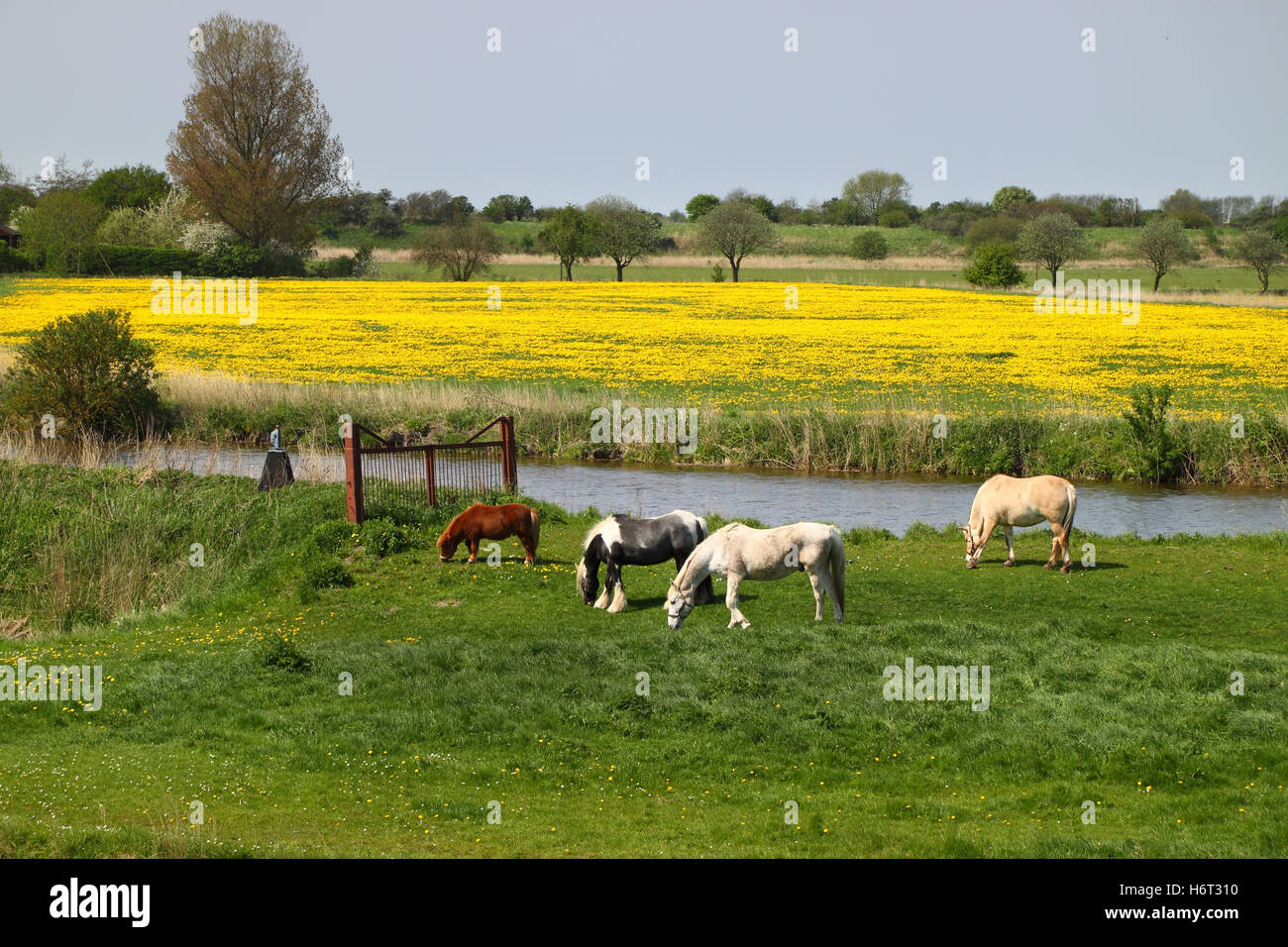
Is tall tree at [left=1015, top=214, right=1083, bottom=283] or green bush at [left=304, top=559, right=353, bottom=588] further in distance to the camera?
tall tree at [left=1015, top=214, right=1083, bottom=283]

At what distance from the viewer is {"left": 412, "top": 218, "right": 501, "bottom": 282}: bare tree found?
96.2 metres

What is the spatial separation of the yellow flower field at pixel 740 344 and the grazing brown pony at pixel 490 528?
68.7 feet

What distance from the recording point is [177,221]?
341 feet

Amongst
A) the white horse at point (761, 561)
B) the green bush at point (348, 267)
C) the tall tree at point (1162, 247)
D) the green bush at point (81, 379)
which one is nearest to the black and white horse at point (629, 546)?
the white horse at point (761, 561)

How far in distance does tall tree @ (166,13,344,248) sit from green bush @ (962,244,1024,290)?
5770 centimetres

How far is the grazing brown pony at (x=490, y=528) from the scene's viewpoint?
→ 2002cm

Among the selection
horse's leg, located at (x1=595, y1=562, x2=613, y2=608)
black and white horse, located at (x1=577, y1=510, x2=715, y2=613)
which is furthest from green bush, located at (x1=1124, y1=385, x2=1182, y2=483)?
horse's leg, located at (x1=595, y1=562, x2=613, y2=608)

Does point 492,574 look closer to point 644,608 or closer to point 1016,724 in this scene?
point 644,608

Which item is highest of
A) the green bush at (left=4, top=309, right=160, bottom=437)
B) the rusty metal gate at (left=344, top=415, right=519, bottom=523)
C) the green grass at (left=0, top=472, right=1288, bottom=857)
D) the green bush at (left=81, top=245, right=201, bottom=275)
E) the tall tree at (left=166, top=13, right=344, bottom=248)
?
the tall tree at (left=166, top=13, right=344, bottom=248)

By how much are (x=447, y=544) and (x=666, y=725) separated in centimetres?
840

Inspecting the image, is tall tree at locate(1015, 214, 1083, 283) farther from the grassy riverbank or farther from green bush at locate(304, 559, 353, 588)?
green bush at locate(304, 559, 353, 588)

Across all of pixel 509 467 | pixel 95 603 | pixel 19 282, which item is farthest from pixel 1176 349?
pixel 19 282

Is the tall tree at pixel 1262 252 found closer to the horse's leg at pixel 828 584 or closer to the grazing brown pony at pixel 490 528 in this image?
the grazing brown pony at pixel 490 528

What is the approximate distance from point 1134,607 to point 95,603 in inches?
674
